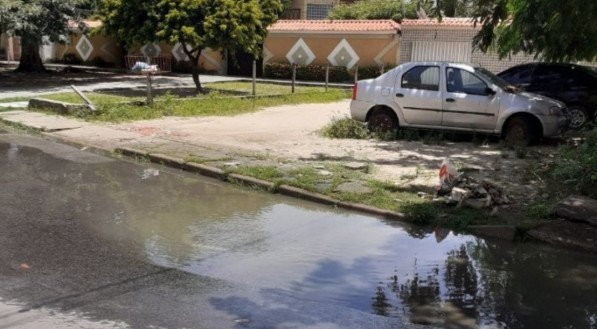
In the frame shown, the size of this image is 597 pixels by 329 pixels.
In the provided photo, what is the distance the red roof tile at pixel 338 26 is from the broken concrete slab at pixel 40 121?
615 inches

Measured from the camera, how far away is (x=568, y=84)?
13500 mm

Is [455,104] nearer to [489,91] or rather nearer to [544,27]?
[489,91]

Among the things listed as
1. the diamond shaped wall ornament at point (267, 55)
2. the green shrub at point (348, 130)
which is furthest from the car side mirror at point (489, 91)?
the diamond shaped wall ornament at point (267, 55)

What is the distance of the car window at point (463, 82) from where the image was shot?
37.0 feet

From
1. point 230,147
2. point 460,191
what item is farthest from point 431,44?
point 460,191

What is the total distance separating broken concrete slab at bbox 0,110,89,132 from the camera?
1305cm

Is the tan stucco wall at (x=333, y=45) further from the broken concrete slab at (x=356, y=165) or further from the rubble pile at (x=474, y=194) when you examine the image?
the rubble pile at (x=474, y=194)

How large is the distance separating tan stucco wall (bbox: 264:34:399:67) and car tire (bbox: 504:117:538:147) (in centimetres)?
1658

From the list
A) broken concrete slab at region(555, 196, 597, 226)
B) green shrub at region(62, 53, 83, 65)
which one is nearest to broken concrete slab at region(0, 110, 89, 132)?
broken concrete slab at region(555, 196, 597, 226)

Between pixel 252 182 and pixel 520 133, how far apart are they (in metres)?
5.41

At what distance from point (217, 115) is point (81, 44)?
2445 centimetres

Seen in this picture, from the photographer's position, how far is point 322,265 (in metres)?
5.54

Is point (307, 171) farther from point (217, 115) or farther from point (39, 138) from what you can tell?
point (217, 115)

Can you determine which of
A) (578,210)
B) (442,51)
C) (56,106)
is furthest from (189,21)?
(578,210)
